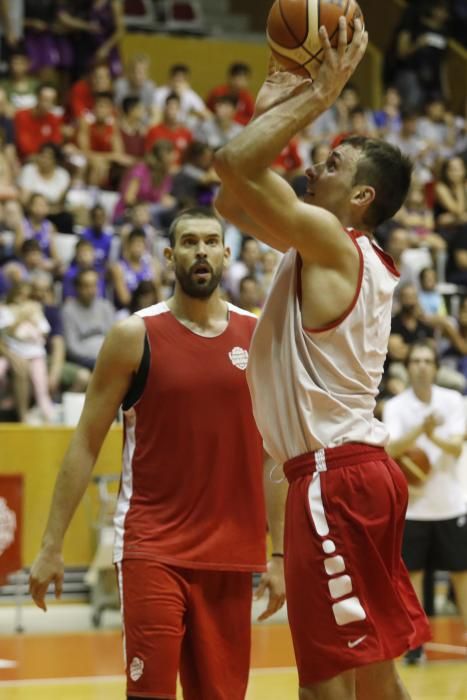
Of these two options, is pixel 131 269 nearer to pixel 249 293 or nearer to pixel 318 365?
pixel 249 293

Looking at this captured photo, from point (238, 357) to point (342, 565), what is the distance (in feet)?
4.07

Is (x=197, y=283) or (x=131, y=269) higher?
(x=131, y=269)

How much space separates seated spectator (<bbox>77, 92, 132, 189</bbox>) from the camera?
591 inches

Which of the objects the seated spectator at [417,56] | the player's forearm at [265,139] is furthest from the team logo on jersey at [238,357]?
the seated spectator at [417,56]

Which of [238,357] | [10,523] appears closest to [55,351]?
[10,523]

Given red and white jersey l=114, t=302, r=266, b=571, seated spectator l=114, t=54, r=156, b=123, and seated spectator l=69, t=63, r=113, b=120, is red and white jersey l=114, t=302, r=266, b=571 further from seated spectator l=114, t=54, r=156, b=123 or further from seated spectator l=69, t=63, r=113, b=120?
seated spectator l=114, t=54, r=156, b=123

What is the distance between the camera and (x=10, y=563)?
32.5ft

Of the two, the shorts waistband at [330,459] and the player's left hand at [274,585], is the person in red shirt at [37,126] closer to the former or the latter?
the player's left hand at [274,585]

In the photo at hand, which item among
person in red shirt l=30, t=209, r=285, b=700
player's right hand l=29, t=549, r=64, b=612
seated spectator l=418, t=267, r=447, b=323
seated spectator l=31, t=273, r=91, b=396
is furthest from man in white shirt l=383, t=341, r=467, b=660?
seated spectator l=418, t=267, r=447, b=323

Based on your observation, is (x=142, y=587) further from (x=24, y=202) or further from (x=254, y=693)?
(x=24, y=202)

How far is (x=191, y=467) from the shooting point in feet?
16.2

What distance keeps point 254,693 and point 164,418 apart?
11.4ft

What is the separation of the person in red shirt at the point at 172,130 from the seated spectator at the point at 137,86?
562 mm

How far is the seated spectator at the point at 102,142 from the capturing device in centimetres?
1502
